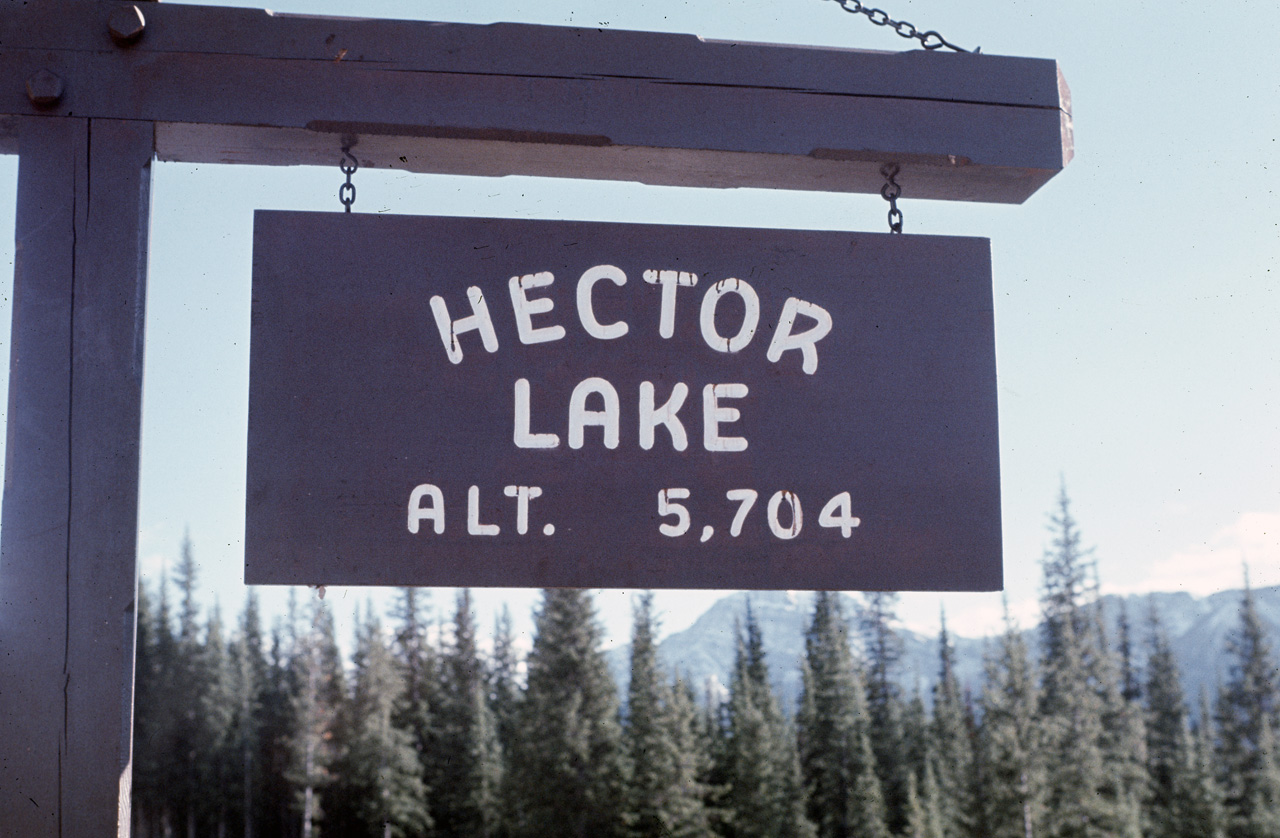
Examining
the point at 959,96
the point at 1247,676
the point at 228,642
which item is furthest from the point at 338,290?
the point at 228,642

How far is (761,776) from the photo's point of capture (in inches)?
1570

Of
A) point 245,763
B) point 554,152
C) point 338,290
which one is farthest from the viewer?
point 245,763

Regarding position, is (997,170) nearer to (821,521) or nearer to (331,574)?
(821,521)

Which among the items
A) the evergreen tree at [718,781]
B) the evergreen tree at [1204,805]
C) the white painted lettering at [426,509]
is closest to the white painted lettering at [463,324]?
the white painted lettering at [426,509]

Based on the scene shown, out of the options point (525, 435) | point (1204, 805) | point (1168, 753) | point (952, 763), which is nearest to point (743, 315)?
point (525, 435)

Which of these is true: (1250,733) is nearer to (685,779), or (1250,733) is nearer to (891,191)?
(685,779)

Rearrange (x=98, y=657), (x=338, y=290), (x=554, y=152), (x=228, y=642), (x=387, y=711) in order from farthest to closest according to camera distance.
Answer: (x=228, y=642) < (x=387, y=711) < (x=554, y=152) < (x=338, y=290) < (x=98, y=657)

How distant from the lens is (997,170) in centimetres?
264

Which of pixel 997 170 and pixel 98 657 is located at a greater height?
pixel 997 170

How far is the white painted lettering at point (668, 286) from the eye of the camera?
2.41m

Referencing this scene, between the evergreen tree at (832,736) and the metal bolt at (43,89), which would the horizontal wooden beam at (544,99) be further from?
the evergreen tree at (832,736)

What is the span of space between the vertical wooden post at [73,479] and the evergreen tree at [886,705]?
42.3m

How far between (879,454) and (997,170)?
775 mm

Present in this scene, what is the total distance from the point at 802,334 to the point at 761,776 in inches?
1568
